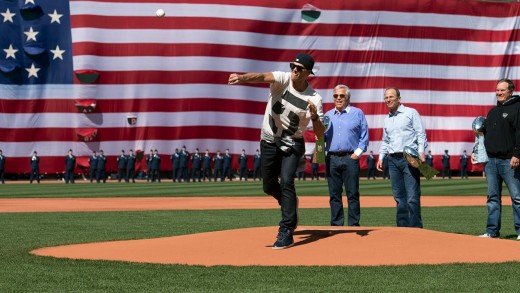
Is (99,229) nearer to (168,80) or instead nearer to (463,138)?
(168,80)

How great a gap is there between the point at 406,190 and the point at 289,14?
34268 mm

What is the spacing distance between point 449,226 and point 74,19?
1257 inches

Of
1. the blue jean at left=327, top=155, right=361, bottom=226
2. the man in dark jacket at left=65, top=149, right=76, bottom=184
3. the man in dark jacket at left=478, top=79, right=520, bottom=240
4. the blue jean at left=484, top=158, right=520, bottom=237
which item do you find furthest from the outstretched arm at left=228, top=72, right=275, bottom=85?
the man in dark jacket at left=65, top=149, right=76, bottom=184

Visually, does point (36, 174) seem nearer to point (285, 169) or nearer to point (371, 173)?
point (371, 173)

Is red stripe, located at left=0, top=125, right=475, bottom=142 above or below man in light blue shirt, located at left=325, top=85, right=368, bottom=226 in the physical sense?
above

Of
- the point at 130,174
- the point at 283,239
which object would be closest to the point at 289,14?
the point at 130,174

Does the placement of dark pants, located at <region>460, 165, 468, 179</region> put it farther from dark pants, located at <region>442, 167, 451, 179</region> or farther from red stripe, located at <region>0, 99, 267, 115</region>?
red stripe, located at <region>0, 99, 267, 115</region>

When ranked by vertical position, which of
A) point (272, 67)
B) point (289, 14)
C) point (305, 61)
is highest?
point (289, 14)

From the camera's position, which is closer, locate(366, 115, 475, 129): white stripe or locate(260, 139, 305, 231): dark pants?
locate(260, 139, 305, 231): dark pants

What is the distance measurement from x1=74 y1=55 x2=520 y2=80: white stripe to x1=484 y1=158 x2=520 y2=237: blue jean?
3261 centimetres

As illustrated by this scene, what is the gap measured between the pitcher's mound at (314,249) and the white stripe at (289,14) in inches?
1326

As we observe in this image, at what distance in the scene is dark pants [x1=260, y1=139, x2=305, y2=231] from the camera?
992cm

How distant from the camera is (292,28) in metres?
46.2

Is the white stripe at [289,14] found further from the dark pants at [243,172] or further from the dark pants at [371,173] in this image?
the dark pants at [371,173]
